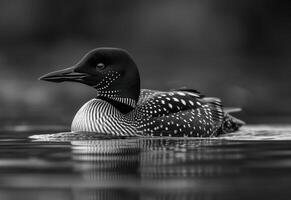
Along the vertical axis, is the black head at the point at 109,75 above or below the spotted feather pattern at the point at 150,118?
above

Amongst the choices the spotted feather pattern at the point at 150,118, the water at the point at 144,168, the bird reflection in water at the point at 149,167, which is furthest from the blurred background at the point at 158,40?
the bird reflection in water at the point at 149,167

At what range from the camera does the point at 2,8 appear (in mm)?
19750

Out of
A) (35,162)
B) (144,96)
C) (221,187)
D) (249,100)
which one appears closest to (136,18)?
(249,100)

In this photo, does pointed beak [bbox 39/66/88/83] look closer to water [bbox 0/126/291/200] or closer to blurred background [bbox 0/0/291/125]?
water [bbox 0/126/291/200]

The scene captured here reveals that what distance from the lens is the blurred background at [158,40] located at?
701 inches

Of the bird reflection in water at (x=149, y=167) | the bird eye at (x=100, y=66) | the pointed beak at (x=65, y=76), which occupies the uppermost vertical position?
the bird eye at (x=100, y=66)

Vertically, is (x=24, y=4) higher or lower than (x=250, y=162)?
higher

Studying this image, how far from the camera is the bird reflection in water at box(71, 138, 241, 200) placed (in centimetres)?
429

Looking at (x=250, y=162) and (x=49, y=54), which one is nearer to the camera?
(x=250, y=162)

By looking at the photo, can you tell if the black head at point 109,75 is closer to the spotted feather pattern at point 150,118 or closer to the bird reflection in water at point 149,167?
the spotted feather pattern at point 150,118

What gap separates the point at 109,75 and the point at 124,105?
0.35m

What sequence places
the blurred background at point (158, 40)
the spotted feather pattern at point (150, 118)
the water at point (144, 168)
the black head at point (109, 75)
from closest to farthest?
1. the water at point (144, 168)
2. the spotted feather pattern at point (150, 118)
3. the black head at point (109, 75)
4. the blurred background at point (158, 40)

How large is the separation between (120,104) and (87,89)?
8.82m

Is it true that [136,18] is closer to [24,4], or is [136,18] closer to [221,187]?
[24,4]
